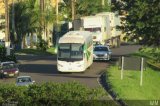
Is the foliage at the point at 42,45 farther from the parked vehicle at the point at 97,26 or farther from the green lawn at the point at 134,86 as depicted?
the green lawn at the point at 134,86

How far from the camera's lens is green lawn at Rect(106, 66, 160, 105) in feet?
101

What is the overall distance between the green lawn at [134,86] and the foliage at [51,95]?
6622 mm

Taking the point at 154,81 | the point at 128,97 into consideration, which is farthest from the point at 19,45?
the point at 128,97

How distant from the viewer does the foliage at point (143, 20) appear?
49250 mm

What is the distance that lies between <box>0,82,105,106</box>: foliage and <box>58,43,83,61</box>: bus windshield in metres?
24.5

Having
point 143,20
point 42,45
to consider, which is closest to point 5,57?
point 143,20

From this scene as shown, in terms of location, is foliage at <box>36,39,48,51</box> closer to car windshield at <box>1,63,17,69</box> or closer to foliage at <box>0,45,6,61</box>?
foliage at <box>0,45,6,61</box>

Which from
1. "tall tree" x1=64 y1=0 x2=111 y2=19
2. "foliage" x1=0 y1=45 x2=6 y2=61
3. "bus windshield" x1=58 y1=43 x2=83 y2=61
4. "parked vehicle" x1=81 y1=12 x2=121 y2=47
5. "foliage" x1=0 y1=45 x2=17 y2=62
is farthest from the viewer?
"tall tree" x1=64 y1=0 x2=111 y2=19

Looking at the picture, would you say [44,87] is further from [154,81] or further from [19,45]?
[19,45]

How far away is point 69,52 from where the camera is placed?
46.9 m

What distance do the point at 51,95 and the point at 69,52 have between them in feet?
83.6

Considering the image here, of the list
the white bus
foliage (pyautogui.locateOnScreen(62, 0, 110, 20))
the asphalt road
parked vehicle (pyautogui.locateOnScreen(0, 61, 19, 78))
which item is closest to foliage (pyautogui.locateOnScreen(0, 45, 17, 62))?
the asphalt road

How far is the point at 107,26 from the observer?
84.2 m

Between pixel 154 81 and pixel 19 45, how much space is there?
2077 inches
